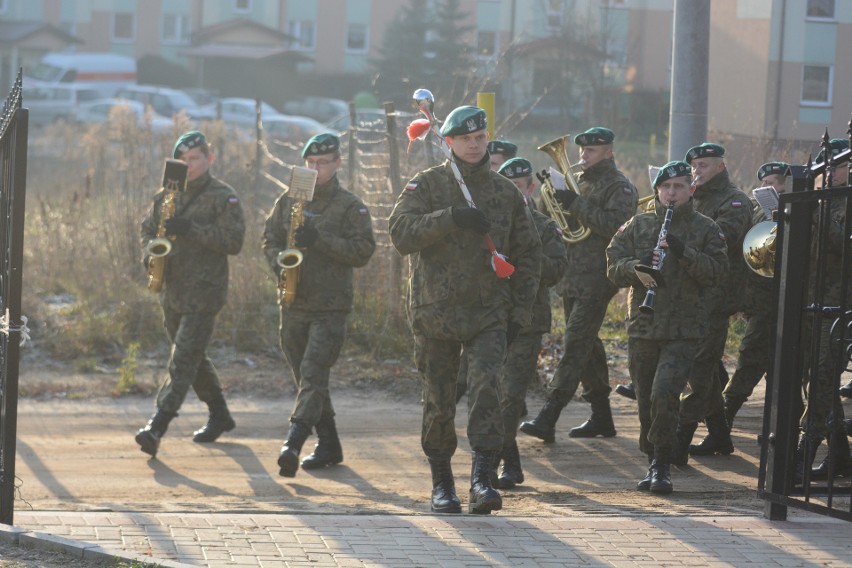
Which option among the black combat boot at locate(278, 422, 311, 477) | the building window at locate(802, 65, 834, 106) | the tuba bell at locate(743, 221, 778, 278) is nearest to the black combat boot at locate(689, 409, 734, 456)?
the tuba bell at locate(743, 221, 778, 278)

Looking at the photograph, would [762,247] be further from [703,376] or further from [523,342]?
[523,342]

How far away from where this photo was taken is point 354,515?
677cm

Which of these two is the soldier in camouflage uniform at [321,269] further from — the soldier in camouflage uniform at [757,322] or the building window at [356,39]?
the building window at [356,39]

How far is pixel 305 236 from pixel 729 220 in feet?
9.55

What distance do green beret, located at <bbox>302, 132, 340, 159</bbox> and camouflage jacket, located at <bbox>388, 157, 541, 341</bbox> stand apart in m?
1.87

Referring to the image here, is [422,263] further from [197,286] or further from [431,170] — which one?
[197,286]

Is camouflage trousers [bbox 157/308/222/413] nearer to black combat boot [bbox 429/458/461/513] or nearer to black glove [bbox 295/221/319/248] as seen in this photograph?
black glove [bbox 295/221/319/248]

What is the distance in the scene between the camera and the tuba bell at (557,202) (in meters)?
9.42

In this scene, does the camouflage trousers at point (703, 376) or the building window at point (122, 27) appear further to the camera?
the building window at point (122, 27)

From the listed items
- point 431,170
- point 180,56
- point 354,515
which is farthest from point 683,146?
point 180,56

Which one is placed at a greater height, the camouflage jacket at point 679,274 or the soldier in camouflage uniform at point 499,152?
the soldier in camouflage uniform at point 499,152

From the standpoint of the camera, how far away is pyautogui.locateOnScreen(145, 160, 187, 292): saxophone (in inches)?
373

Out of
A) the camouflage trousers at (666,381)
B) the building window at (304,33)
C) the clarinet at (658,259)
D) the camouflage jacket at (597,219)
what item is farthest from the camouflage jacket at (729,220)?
the building window at (304,33)

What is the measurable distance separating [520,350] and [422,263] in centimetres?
151
